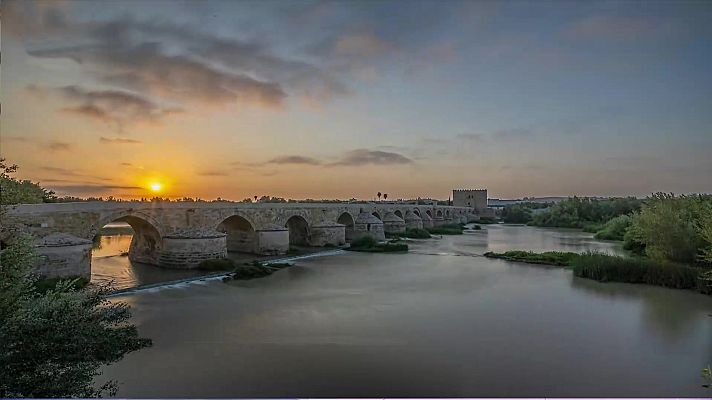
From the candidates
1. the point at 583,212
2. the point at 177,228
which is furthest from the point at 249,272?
the point at 583,212

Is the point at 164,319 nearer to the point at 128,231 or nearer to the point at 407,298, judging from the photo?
the point at 407,298

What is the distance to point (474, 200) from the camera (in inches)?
1601

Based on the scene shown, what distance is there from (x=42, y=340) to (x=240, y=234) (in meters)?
10.0

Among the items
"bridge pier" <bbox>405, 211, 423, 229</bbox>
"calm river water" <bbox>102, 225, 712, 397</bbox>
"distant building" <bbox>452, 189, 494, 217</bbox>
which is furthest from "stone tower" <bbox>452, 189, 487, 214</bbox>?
"calm river water" <bbox>102, 225, 712, 397</bbox>

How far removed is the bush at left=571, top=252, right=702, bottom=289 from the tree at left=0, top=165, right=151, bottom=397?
8054mm

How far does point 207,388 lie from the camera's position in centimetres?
334

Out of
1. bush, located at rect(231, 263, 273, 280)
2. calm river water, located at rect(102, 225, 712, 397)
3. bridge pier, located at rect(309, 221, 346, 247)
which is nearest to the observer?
calm river water, located at rect(102, 225, 712, 397)

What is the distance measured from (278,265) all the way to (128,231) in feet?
44.9

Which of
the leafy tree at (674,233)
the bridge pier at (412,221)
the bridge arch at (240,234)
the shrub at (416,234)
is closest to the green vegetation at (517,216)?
the bridge pier at (412,221)

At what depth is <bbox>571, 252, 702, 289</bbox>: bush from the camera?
24.1 feet

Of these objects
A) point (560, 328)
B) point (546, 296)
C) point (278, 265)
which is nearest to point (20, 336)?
point (560, 328)

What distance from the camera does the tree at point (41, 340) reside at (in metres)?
2.28

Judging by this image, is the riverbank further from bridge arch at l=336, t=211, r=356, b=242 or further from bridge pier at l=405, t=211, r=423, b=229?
bridge pier at l=405, t=211, r=423, b=229

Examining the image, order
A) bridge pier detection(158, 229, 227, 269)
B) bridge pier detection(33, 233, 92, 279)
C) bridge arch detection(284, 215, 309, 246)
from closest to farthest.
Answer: bridge pier detection(33, 233, 92, 279) < bridge pier detection(158, 229, 227, 269) < bridge arch detection(284, 215, 309, 246)
